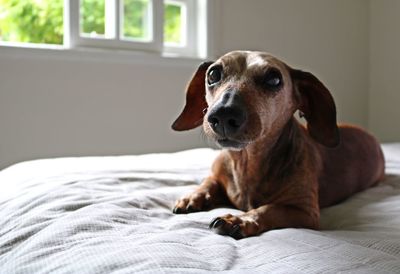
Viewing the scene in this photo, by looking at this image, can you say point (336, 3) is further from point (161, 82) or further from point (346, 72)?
point (161, 82)

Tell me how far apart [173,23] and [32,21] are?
0.76 meters

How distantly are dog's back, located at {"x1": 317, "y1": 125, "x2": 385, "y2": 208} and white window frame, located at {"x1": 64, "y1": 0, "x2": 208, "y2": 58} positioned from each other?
126 centimetres

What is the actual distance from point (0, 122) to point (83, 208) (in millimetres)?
1238

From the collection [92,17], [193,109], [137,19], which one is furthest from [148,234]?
[137,19]

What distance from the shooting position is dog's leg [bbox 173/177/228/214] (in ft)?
3.52

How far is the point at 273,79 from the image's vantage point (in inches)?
41.8

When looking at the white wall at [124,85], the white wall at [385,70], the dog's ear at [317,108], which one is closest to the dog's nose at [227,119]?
the dog's ear at [317,108]

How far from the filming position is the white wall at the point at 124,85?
6.72ft

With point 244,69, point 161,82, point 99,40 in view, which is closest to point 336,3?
point 161,82

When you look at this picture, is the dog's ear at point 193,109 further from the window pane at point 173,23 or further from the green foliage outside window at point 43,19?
the window pane at point 173,23

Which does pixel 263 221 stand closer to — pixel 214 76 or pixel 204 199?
pixel 204 199

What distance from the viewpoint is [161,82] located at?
2441 mm

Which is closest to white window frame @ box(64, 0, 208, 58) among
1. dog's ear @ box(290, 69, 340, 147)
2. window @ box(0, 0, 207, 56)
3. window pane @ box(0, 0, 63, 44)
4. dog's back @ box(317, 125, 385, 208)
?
window @ box(0, 0, 207, 56)

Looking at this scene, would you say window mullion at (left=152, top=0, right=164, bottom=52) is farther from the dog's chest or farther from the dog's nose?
the dog's nose
